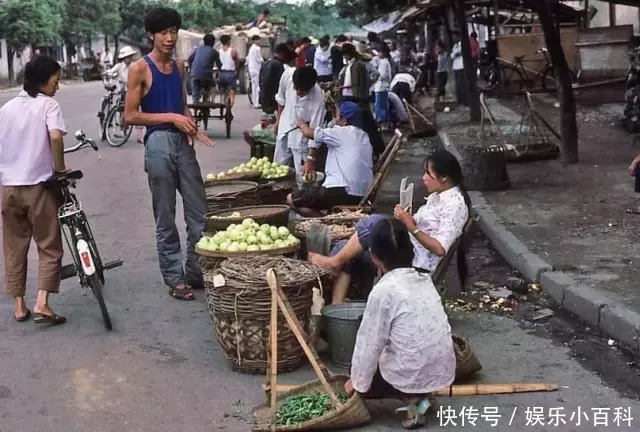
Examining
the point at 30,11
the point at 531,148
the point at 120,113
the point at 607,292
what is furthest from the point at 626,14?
the point at 30,11

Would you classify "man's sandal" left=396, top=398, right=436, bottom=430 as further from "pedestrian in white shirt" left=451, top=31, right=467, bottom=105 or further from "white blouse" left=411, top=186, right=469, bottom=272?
"pedestrian in white shirt" left=451, top=31, right=467, bottom=105

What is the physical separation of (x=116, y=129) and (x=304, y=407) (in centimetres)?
1437

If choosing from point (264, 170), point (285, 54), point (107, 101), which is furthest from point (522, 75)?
point (264, 170)

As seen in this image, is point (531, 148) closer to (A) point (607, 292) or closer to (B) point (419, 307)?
(A) point (607, 292)

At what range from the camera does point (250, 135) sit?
12.5 m

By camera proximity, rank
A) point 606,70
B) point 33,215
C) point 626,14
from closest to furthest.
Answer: point 33,215 < point 606,70 < point 626,14

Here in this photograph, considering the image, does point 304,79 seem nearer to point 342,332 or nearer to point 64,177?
point 64,177

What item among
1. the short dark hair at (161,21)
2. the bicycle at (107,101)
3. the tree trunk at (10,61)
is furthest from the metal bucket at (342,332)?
the tree trunk at (10,61)

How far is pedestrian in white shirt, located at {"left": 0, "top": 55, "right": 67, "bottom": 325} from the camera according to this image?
21.5 feet

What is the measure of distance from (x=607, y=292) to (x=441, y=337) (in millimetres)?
2444

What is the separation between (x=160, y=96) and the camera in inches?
278

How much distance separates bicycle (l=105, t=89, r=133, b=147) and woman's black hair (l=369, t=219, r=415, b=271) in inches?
522

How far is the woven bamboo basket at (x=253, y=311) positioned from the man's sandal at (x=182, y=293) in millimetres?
1532

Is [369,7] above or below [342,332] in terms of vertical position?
above
